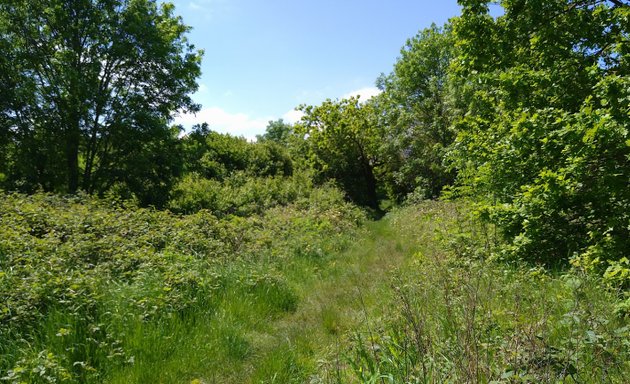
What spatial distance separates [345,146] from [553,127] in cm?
2113

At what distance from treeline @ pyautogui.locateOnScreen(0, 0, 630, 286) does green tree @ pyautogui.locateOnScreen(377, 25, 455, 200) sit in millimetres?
104

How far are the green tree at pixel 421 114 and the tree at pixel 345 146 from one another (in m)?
1.57

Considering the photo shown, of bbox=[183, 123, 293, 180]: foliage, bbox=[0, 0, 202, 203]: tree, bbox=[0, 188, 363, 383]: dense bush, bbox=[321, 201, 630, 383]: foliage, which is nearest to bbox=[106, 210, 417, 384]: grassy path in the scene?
bbox=[0, 188, 363, 383]: dense bush

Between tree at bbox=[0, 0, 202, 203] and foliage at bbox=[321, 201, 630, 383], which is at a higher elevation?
tree at bbox=[0, 0, 202, 203]

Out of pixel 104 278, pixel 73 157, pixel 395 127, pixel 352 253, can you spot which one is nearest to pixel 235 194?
pixel 73 157

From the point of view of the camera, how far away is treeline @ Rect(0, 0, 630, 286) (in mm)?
5086

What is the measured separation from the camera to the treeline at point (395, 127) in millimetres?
5086

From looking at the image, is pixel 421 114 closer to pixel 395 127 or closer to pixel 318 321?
pixel 395 127

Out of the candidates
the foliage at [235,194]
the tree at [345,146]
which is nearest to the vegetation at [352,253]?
the foliage at [235,194]

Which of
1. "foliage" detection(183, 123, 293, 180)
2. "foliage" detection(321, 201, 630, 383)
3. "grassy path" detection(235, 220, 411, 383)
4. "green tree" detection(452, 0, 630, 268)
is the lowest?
"grassy path" detection(235, 220, 411, 383)

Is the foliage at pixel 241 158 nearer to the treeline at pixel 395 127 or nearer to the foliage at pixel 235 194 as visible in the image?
the treeline at pixel 395 127

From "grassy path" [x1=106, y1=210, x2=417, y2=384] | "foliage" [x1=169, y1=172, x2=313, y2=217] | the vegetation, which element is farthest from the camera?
"foliage" [x1=169, y1=172, x2=313, y2=217]

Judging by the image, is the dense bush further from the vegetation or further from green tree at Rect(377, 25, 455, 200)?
green tree at Rect(377, 25, 455, 200)

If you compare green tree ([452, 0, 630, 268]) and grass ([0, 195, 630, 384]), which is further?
green tree ([452, 0, 630, 268])
